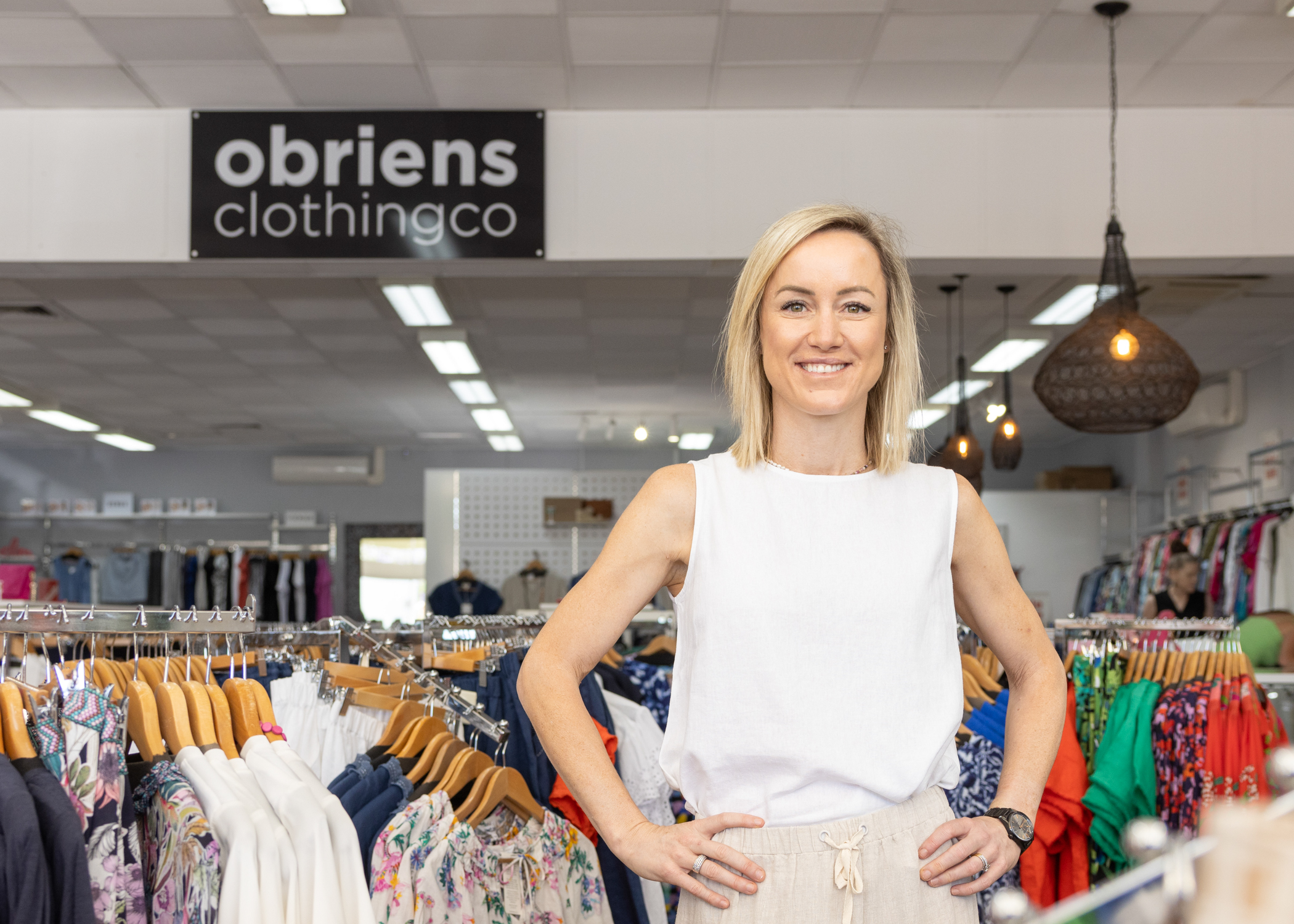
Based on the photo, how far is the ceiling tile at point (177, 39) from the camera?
162 inches

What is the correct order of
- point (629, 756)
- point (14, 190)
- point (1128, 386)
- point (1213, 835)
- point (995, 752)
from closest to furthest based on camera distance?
point (1213, 835) → point (995, 752) → point (629, 756) → point (1128, 386) → point (14, 190)

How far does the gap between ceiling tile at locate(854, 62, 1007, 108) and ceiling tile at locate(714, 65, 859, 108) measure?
0.09 meters

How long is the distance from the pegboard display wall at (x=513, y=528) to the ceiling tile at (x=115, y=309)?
14.3ft

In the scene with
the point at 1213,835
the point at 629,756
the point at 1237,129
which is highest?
the point at 1237,129

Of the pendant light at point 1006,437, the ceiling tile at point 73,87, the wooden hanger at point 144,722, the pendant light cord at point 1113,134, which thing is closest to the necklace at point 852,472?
the wooden hanger at point 144,722

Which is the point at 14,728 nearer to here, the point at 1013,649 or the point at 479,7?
the point at 1013,649

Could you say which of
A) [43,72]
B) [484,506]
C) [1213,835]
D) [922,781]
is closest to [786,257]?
[922,781]

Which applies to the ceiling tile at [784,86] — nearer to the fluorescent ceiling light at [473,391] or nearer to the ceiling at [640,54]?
the ceiling at [640,54]

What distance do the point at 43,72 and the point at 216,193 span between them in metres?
0.76

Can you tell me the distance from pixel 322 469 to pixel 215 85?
9749mm

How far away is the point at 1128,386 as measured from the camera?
4.12m

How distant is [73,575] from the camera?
13.6 meters

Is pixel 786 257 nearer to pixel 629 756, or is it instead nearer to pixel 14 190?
pixel 629 756

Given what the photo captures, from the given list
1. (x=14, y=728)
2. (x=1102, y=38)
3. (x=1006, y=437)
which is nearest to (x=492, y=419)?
(x=1006, y=437)
